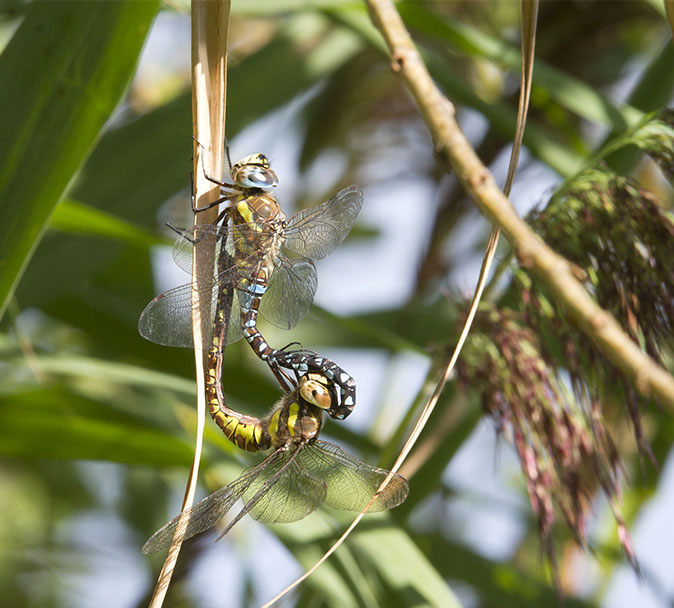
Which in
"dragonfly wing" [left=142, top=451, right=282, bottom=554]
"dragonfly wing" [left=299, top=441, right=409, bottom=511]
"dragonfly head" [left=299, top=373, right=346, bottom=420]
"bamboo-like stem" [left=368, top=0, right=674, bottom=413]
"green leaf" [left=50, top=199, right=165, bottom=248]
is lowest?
"dragonfly wing" [left=299, top=441, right=409, bottom=511]

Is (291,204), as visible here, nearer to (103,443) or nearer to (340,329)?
(340,329)

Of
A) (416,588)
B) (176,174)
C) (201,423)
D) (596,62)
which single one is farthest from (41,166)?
(596,62)

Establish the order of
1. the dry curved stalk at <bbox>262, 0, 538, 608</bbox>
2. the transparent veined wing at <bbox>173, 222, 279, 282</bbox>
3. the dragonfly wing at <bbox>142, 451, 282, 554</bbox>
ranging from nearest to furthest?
1. the dry curved stalk at <bbox>262, 0, 538, 608</bbox>
2. the dragonfly wing at <bbox>142, 451, 282, 554</bbox>
3. the transparent veined wing at <bbox>173, 222, 279, 282</bbox>

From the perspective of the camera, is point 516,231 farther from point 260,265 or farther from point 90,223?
point 90,223

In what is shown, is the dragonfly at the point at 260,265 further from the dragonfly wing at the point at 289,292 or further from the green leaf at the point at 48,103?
the green leaf at the point at 48,103

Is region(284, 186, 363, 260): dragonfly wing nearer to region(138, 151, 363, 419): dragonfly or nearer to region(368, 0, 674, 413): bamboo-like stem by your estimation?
region(138, 151, 363, 419): dragonfly

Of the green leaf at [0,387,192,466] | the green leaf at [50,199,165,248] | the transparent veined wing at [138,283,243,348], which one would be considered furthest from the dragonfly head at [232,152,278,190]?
the green leaf at [0,387,192,466]

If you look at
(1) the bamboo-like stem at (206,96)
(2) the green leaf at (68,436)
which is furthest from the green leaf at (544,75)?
(2) the green leaf at (68,436)
